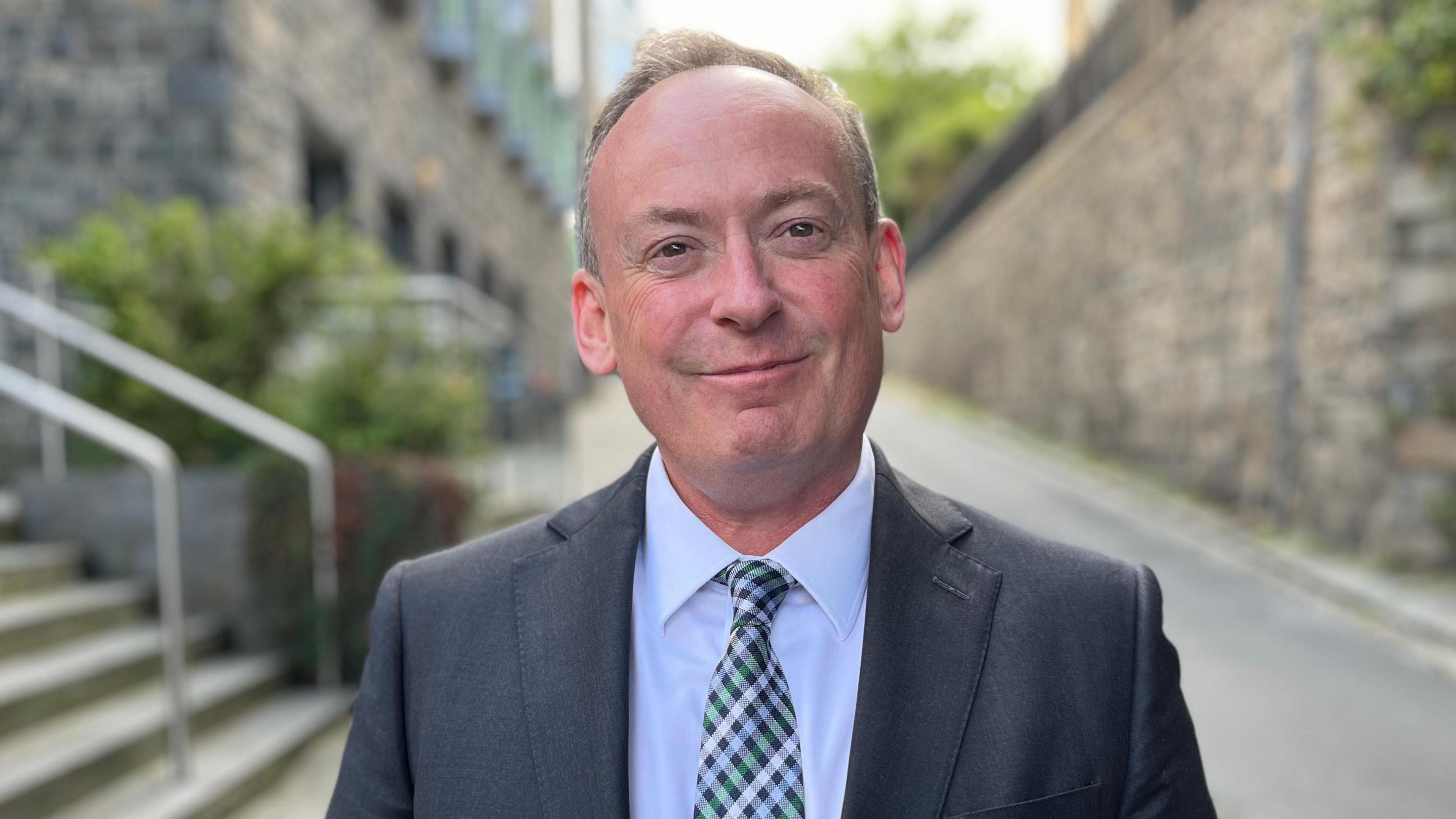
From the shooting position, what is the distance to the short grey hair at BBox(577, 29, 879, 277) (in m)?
1.48

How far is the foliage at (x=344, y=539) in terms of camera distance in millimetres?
5902

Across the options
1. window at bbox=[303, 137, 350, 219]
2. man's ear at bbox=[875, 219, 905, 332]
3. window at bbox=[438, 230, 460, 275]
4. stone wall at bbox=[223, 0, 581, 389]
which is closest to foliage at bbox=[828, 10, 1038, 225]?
stone wall at bbox=[223, 0, 581, 389]

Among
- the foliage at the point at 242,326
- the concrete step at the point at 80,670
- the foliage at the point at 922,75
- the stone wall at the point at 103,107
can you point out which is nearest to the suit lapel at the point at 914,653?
the concrete step at the point at 80,670

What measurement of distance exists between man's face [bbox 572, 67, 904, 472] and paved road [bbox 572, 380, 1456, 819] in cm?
132

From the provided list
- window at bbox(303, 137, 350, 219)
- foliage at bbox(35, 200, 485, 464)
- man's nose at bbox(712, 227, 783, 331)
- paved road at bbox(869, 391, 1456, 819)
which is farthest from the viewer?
window at bbox(303, 137, 350, 219)

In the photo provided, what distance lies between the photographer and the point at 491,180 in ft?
67.3

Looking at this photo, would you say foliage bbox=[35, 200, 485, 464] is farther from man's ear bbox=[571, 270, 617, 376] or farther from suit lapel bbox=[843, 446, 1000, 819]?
suit lapel bbox=[843, 446, 1000, 819]

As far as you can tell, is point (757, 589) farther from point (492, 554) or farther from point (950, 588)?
point (492, 554)

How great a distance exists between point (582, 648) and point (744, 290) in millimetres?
470

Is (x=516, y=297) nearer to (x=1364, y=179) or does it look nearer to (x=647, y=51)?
(x=1364, y=179)

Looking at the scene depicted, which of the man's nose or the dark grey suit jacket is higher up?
the man's nose

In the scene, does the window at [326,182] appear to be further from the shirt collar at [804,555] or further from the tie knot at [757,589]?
the tie knot at [757,589]

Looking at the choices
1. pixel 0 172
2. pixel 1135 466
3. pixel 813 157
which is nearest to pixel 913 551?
pixel 813 157

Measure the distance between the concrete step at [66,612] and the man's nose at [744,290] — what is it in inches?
181
